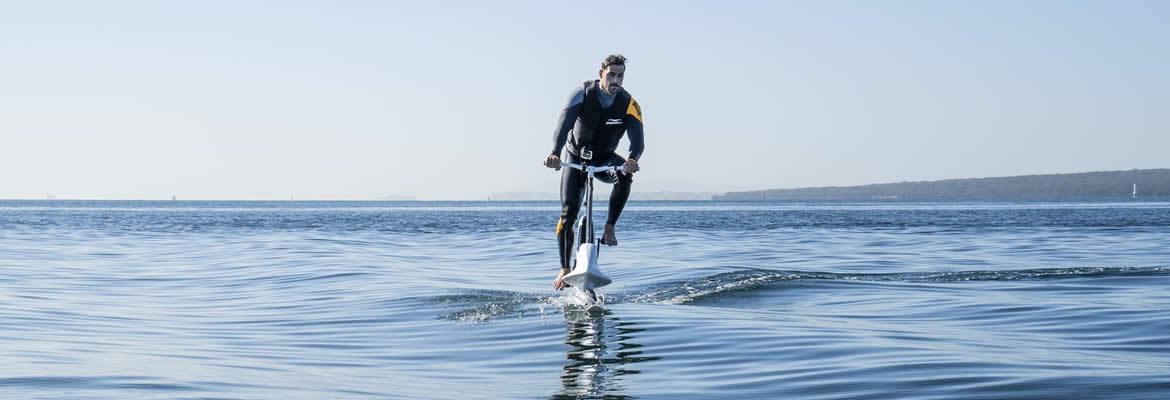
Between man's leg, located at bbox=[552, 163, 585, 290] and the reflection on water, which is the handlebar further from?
the reflection on water

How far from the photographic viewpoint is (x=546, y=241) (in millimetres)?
33406

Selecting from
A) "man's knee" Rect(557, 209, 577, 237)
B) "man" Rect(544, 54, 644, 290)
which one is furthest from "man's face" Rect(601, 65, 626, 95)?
"man's knee" Rect(557, 209, 577, 237)

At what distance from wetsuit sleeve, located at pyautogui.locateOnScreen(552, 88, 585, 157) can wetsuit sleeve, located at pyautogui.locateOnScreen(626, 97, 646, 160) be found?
49cm

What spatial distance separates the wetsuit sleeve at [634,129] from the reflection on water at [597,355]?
159 centimetres

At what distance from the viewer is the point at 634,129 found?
1298cm

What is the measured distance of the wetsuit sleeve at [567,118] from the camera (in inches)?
502

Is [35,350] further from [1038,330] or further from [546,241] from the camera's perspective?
[546,241]

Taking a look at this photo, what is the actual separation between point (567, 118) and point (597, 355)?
3.92 metres

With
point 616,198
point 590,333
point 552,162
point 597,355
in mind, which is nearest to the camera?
point 597,355

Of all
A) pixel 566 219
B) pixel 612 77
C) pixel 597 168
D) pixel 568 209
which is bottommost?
pixel 566 219

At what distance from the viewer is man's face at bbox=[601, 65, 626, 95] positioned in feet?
40.9

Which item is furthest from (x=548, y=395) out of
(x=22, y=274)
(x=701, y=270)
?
(x=22, y=274)

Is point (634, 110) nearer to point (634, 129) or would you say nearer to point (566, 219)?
point (634, 129)

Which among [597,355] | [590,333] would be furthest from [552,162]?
[597,355]
